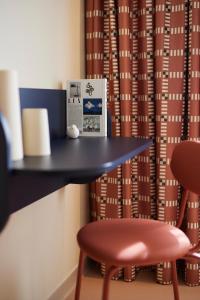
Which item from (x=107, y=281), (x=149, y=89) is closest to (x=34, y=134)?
(x=107, y=281)

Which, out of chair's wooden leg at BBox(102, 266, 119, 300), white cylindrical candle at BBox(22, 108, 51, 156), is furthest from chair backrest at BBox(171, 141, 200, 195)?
white cylindrical candle at BBox(22, 108, 51, 156)

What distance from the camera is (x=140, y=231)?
141 centimetres

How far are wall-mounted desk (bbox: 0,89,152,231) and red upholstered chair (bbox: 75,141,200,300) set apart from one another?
0.60 feet

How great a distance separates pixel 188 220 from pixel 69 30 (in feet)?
3.82

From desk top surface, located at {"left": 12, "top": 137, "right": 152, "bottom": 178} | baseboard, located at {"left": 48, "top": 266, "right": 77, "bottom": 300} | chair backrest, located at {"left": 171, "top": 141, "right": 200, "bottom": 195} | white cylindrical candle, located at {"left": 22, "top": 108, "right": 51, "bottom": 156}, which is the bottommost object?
baseboard, located at {"left": 48, "top": 266, "right": 77, "bottom": 300}

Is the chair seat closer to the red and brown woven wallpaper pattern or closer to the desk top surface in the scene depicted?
the desk top surface

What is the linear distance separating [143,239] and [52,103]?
0.67 meters

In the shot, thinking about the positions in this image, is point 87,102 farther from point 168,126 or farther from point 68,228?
point 68,228

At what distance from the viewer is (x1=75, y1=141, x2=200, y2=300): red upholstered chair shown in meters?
1.23

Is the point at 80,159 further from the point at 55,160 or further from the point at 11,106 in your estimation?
the point at 11,106

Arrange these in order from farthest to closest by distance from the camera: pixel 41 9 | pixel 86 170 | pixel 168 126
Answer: pixel 168 126 < pixel 41 9 < pixel 86 170

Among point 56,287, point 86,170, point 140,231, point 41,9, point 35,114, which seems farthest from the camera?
point 56,287

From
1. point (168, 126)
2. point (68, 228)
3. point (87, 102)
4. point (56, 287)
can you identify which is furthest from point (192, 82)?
point (56, 287)

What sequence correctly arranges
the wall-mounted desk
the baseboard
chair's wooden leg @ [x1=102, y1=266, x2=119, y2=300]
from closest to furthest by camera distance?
the wall-mounted desk
chair's wooden leg @ [x1=102, y1=266, x2=119, y2=300]
the baseboard
